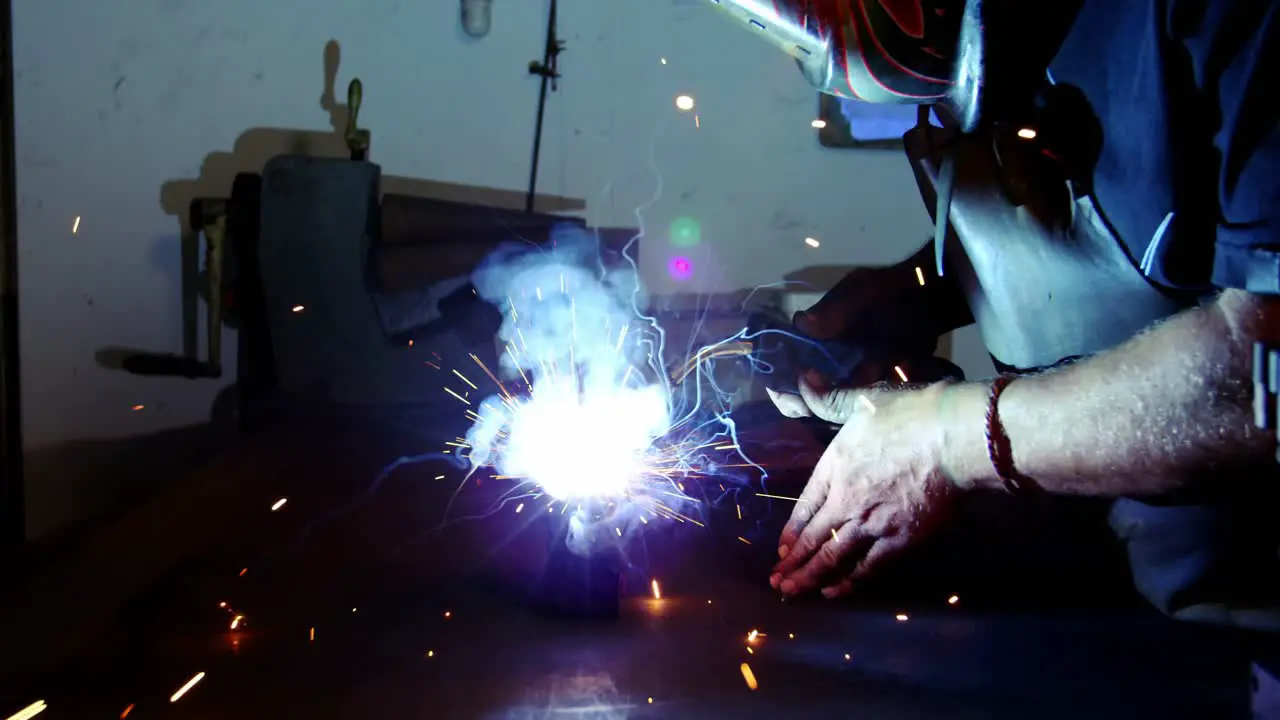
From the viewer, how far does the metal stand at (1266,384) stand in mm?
690

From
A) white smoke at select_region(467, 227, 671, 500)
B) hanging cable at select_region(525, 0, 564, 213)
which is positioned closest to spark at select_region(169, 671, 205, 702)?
white smoke at select_region(467, 227, 671, 500)

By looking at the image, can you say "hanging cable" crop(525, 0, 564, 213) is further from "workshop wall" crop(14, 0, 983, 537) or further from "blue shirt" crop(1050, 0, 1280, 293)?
"blue shirt" crop(1050, 0, 1280, 293)

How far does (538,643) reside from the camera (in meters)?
1.00

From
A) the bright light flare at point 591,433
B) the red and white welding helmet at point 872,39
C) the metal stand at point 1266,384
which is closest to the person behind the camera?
the metal stand at point 1266,384

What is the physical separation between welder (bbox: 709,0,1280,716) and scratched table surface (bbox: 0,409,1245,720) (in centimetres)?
11

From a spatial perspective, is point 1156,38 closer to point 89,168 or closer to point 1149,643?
point 1149,643

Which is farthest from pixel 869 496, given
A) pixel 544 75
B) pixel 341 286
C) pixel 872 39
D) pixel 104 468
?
pixel 104 468

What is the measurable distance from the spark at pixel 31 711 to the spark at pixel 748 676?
719 mm

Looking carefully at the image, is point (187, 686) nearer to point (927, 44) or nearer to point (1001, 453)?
point (1001, 453)

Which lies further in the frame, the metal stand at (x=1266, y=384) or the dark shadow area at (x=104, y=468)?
the dark shadow area at (x=104, y=468)

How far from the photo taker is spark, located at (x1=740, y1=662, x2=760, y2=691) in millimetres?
904

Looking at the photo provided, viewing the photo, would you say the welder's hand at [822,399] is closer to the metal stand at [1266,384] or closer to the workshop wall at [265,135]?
the metal stand at [1266,384]

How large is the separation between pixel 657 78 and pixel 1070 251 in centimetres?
151

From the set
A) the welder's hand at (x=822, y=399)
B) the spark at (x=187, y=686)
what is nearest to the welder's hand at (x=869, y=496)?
the welder's hand at (x=822, y=399)
